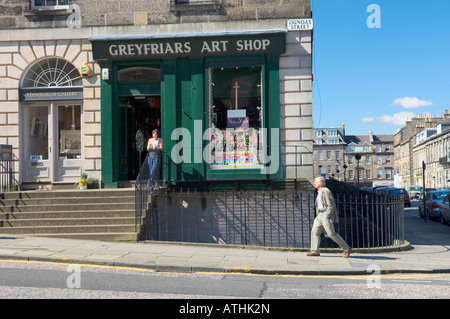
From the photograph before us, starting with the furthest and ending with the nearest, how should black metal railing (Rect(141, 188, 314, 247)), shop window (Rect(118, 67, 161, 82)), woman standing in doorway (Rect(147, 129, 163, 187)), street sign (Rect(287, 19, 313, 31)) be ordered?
shop window (Rect(118, 67, 161, 82)) → street sign (Rect(287, 19, 313, 31)) → black metal railing (Rect(141, 188, 314, 247)) → woman standing in doorway (Rect(147, 129, 163, 187))

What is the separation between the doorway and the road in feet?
20.3

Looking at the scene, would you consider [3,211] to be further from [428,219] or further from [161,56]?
[428,219]

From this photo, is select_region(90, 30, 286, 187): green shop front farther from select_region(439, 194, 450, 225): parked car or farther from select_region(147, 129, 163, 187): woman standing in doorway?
select_region(439, 194, 450, 225): parked car

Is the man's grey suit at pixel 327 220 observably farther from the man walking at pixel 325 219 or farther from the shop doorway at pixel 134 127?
the shop doorway at pixel 134 127

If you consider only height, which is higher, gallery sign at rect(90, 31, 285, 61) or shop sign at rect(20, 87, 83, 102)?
gallery sign at rect(90, 31, 285, 61)

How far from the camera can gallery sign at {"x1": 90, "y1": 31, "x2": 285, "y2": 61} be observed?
48.2 feet

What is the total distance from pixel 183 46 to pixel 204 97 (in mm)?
1599

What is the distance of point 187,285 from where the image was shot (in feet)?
25.6

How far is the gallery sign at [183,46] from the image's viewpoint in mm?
14695

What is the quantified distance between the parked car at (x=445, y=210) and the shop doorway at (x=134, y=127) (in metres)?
14.6

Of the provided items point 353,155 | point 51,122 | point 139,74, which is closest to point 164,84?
point 139,74

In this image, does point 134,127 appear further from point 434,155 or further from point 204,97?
point 434,155

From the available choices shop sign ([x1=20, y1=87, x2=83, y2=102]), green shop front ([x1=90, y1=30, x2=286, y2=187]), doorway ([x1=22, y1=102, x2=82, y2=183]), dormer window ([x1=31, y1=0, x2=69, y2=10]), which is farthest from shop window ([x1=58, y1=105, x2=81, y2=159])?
dormer window ([x1=31, y1=0, x2=69, y2=10])

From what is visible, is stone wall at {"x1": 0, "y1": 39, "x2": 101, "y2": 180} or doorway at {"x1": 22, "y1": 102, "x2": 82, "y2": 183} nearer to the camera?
stone wall at {"x1": 0, "y1": 39, "x2": 101, "y2": 180}
